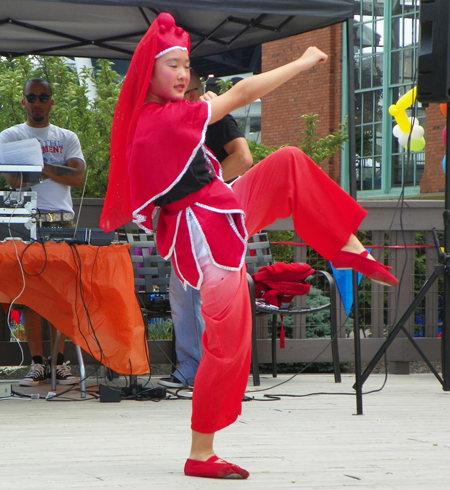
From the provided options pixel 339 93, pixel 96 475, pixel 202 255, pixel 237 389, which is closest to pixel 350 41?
pixel 202 255

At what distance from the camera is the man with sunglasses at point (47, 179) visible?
509 cm

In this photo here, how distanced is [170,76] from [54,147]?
9.56ft

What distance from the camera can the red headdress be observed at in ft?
8.71

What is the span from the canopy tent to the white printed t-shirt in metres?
0.84

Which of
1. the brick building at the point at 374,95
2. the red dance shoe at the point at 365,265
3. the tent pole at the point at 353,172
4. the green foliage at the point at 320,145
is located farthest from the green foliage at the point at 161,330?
the brick building at the point at 374,95

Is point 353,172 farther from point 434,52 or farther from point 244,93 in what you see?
point 244,93

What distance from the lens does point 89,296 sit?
14.2 feet

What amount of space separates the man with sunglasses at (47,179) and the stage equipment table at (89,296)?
724 millimetres

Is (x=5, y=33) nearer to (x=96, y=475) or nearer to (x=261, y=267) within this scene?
(x=261, y=267)

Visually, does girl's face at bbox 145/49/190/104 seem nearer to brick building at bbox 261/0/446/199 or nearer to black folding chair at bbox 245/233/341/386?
black folding chair at bbox 245/233/341/386

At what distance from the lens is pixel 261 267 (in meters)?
5.80

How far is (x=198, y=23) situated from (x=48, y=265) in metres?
2.49

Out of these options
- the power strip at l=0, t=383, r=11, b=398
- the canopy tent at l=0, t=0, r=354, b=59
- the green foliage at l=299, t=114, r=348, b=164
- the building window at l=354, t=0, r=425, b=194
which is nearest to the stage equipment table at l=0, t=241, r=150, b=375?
the power strip at l=0, t=383, r=11, b=398

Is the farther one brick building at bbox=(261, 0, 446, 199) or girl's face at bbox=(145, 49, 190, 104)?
brick building at bbox=(261, 0, 446, 199)
